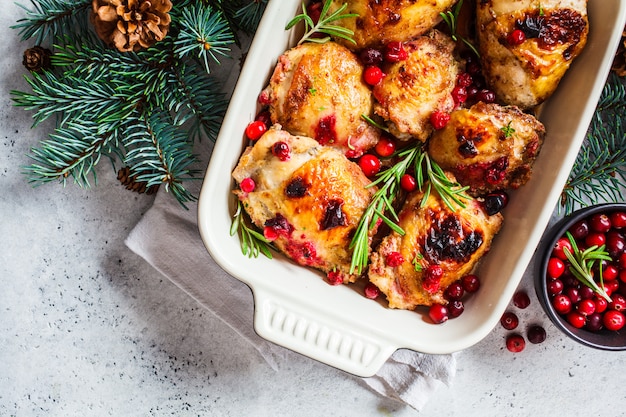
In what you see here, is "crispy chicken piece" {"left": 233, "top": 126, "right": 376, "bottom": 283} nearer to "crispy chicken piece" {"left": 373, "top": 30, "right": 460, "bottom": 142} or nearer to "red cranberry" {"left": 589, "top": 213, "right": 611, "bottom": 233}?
"crispy chicken piece" {"left": 373, "top": 30, "right": 460, "bottom": 142}

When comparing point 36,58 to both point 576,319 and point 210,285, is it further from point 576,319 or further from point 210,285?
point 576,319

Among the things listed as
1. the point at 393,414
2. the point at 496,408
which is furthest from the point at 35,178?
the point at 496,408

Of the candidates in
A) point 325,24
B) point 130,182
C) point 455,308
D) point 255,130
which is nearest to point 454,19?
point 325,24

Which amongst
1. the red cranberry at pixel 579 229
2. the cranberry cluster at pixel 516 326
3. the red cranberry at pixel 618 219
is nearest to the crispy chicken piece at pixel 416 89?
the red cranberry at pixel 579 229

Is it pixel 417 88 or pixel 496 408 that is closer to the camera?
pixel 417 88

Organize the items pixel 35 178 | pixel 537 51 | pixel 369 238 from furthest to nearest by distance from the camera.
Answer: pixel 35 178 < pixel 369 238 < pixel 537 51

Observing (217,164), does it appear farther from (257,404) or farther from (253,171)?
(257,404)
